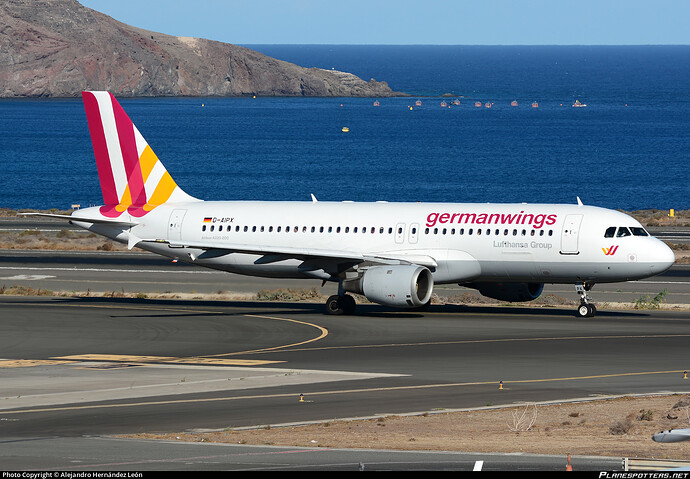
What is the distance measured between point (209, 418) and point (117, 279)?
37.2 m

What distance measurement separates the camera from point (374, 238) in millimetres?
47906

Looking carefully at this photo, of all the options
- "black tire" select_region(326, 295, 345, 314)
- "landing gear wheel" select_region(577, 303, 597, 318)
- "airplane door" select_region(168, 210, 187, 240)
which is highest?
"airplane door" select_region(168, 210, 187, 240)

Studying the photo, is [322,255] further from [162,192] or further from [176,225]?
[162,192]

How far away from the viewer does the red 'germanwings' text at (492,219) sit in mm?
45750

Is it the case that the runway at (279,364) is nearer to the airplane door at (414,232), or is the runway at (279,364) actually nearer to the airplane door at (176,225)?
the airplane door at (176,225)

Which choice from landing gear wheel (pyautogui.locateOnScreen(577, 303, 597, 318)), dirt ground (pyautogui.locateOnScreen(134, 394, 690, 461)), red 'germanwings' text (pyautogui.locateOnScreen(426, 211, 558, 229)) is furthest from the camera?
landing gear wheel (pyautogui.locateOnScreen(577, 303, 597, 318))

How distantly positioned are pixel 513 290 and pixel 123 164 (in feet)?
60.5

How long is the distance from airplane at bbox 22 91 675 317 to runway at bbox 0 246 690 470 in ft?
5.70

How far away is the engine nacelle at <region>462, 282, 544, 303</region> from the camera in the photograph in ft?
157

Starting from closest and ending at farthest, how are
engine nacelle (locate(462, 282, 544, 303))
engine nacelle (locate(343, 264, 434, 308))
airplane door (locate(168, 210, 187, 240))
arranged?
1. engine nacelle (locate(343, 264, 434, 308))
2. engine nacelle (locate(462, 282, 544, 303))
3. airplane door (locate(168, 210, 187, 240))

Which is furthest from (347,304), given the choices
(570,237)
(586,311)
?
(586,311)

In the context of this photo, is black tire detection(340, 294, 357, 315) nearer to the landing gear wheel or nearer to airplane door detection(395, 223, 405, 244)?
airplane door detection(395, 223, 405, 244)

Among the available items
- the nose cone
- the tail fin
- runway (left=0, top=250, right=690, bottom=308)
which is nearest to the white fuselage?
the nose cone

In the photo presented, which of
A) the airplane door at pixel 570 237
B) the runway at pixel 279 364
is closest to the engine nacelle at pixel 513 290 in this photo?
the runway at pixel 279 364
